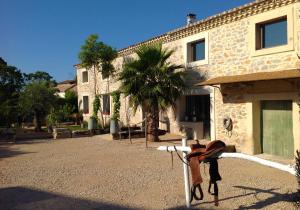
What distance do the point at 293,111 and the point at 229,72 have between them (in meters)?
3.01

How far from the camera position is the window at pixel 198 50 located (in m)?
14.1

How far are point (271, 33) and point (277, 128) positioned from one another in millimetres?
3120

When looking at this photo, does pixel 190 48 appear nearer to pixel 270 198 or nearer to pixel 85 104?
pixel 270 198

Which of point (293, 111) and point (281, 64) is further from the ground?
point (281, 64)

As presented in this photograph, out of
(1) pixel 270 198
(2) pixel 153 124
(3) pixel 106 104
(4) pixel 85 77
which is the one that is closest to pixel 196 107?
(2) pixel 153 124

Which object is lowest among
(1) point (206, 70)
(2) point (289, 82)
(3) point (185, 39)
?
(2) point (289, 82)

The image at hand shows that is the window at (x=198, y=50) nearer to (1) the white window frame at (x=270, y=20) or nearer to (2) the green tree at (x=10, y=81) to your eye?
(1) the white window frame at (x=270, y=20)

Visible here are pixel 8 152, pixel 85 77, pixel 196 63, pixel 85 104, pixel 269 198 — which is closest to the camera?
pixel 269 198

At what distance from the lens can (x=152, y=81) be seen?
1416 cm

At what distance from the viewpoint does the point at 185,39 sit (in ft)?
48.1

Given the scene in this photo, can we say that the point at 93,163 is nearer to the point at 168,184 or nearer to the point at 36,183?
the point at 36,183

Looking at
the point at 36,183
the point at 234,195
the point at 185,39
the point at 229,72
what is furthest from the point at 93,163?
the point at 185,39

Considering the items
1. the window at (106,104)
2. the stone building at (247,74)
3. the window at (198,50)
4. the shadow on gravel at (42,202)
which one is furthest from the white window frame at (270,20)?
the window at (106,104)

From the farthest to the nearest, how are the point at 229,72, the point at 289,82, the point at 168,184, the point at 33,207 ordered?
the point at 229,72, the point at 289,82, the point at 168,184, the point at 33,207
